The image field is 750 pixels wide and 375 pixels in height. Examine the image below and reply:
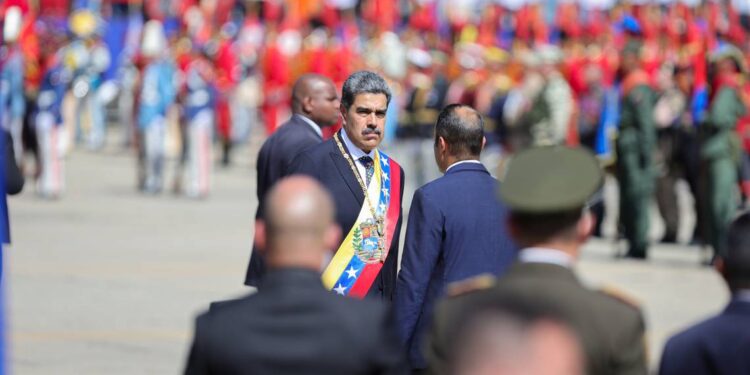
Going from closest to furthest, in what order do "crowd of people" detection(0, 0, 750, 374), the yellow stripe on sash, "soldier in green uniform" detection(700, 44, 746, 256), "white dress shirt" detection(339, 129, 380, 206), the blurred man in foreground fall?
the blurred man in foreground
"crowd of people" detection(0, 0, 750, 374)
the yellow stripe on sash
"white dress shirt" detection(339, 129, 380, 206)
"soldier in green uniform" detection(700, 44, 746, 256)

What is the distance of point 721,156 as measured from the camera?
1666 centimetres

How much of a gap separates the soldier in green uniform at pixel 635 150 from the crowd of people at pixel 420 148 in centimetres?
3

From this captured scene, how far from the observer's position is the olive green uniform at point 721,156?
16438 millimetres

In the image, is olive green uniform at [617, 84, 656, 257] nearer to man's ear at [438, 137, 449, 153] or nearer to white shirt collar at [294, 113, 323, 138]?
white shirt collar at [294, 113, 323, 138]

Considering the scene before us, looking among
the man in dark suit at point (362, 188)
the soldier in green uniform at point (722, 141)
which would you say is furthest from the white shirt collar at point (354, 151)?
the soldier in green uniform at point (722, 141)

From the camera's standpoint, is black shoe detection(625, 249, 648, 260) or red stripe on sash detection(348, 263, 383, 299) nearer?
red stripe on sash detection(348, 263, 383, 299)

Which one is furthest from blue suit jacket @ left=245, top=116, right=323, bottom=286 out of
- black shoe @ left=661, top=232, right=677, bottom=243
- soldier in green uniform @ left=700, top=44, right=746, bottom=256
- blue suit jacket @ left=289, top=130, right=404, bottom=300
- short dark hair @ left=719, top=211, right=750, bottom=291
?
black shoe @ left=661, top=232, right=677, bottom=243

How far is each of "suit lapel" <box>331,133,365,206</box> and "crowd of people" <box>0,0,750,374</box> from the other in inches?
0.4

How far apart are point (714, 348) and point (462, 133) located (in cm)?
292

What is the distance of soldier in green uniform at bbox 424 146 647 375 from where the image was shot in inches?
163

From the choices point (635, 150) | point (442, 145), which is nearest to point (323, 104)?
point (442, 145)

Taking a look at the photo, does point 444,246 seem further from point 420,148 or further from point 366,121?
point 420,148

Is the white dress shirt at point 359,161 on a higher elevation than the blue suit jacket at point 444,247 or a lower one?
higher

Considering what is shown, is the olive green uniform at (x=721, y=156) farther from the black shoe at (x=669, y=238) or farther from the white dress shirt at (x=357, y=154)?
the white dress shirt at (x=357, y=154)
